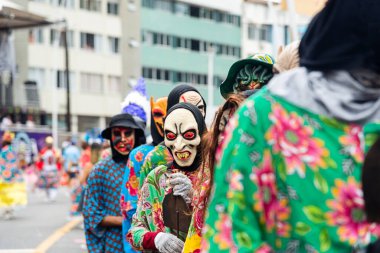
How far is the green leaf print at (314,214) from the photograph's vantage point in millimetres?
2711

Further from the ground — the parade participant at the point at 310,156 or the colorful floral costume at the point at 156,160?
the parade participant at the point at 310,156

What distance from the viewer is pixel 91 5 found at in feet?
205

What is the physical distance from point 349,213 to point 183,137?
2758mm

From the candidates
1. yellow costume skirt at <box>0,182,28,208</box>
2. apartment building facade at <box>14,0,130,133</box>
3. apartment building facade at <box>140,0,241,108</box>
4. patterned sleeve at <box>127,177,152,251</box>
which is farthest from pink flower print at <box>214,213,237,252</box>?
apartment building facade at <box>140,0,241,108</box>

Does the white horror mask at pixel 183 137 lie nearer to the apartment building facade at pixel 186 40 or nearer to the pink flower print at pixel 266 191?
the pink flower print at pixel 266 191

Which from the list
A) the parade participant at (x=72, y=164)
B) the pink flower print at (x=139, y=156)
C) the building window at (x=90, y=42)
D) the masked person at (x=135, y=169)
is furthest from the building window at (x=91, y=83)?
the pink flower print at (x=139, y=156)

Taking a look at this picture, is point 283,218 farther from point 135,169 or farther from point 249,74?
point 135,169

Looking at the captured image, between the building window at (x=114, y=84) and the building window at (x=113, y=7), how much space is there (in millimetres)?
3934

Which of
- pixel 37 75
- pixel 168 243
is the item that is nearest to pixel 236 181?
pixel 168 243

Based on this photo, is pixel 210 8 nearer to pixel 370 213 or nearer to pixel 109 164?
pixel 109 164

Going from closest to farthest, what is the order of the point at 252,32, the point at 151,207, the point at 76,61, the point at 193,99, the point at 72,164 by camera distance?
1. the point at 151,207
2. the point at 193,99
3. the point at 72,164
4. the point at 76,61
5. the point at 252,32

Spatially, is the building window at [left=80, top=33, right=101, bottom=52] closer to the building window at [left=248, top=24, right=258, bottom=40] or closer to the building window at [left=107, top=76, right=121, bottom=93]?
the building window at [left=107, top=76, right=121, bottom=93]

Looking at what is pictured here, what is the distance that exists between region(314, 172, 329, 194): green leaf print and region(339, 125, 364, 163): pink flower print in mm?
104

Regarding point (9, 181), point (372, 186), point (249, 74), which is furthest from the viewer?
point (9, 181)
